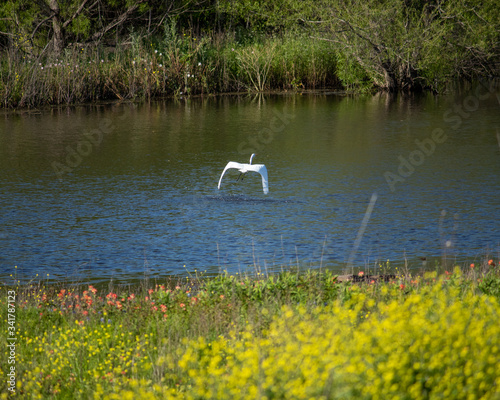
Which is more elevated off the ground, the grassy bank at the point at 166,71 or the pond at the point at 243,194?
the grassy bank at the point at 166,71

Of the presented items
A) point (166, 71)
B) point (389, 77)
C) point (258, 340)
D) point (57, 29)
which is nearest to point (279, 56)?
point (389, 77)

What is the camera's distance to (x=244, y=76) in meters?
24.5

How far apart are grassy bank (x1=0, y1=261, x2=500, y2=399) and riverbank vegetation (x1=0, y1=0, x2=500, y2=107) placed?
14.6 m

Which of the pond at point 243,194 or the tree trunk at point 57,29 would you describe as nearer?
the pond at point 243,194

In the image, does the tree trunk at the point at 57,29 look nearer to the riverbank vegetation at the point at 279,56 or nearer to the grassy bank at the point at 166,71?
the riverbank vegetation at the point at 279,56

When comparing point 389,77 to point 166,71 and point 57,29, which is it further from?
point 57,29

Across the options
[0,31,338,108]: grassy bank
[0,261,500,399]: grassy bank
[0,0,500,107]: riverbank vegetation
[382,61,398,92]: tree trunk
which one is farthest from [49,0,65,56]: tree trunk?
[0,261,500,399]: grassy bank

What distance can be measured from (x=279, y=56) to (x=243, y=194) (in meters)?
15.0

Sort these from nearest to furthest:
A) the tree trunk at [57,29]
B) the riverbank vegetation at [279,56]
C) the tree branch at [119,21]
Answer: the riverbank vegetation at [279,56] → the tree trunk at [57,29] → the tree branch at [119,21]

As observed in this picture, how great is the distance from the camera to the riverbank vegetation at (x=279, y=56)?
20203mm

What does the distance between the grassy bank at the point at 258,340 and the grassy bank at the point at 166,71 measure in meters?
14.2

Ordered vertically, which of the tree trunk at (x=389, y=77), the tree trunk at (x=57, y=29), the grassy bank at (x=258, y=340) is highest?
the tree trunk at (x=57, y=29)

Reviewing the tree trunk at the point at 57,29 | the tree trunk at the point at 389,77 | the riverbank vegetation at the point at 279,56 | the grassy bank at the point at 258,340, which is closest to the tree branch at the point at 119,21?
the riverbank vegetation at the point at 279,56

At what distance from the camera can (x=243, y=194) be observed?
32.2 feet
